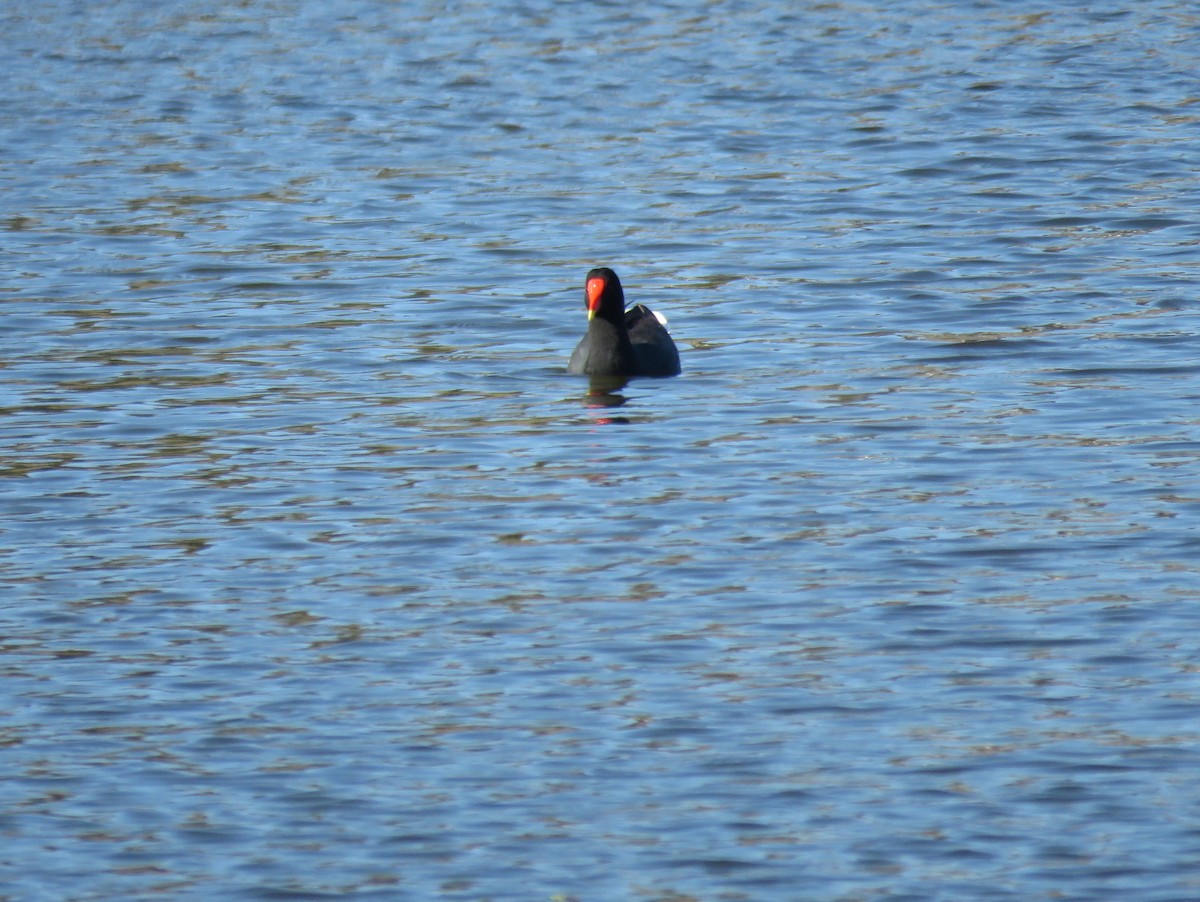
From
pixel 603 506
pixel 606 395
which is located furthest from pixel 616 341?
pixel 603 506

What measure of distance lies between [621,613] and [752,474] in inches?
90.0

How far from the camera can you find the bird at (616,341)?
13.9 metres

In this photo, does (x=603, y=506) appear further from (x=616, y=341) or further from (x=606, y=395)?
(x=616, y=341)

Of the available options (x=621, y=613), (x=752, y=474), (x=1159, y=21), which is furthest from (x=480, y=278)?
(x=1159, y=21)

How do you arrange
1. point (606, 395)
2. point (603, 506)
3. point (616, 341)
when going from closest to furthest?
point (603, 506) → point (606, 395) → point (616, 341)

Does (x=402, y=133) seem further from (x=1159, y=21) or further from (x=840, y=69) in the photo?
(x=1159, y=21)

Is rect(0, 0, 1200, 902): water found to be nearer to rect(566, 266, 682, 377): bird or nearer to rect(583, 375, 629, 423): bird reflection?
rect(583, 375, 629, 423): bird reflection

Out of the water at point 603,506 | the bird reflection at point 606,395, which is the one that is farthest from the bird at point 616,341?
the water at point 603,506

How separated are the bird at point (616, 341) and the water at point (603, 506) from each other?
0.16 m

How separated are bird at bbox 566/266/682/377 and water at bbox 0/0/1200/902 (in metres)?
0.16

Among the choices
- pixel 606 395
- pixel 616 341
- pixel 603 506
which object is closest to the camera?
pixel 603 506

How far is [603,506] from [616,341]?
9.47ft

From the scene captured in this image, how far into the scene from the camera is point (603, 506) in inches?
438

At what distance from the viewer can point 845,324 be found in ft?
49.3
